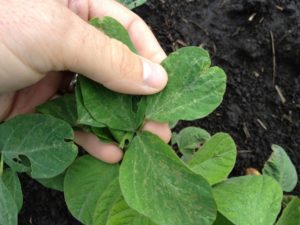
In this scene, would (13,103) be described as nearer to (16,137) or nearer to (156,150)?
(16,137)

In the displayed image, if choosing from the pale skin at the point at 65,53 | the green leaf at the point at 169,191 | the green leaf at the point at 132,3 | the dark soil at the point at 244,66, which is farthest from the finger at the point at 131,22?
the dark soil at the point at 244,66

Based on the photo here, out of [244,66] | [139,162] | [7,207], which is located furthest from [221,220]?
[244,66]

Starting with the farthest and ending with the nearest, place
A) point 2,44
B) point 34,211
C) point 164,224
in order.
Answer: point 34,211
point 2,44
point 164,224

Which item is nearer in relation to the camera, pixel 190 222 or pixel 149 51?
pixel 190 222

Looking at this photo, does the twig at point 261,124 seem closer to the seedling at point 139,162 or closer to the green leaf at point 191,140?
the green leaf at point 191,140

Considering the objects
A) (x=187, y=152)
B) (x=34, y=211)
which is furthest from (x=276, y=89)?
(x=34, y=211)

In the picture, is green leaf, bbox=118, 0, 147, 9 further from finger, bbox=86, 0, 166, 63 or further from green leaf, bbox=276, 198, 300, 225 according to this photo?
green leaf, bbox=276, 198, 300, 225
